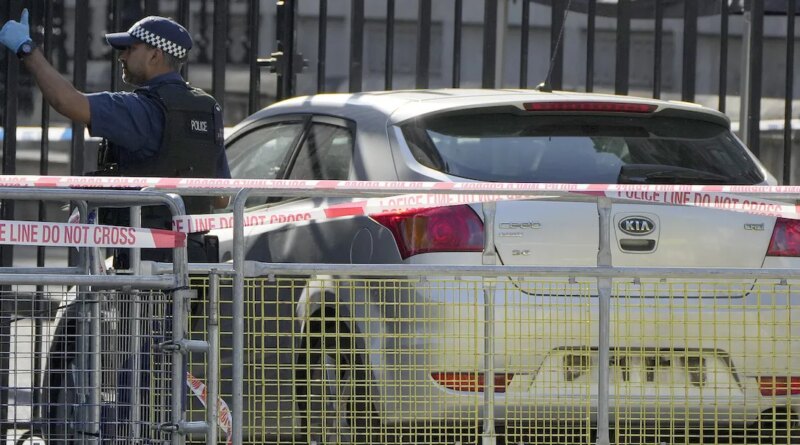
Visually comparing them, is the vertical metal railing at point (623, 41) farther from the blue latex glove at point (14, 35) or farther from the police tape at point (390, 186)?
the blue latex glove at point (14, 35)

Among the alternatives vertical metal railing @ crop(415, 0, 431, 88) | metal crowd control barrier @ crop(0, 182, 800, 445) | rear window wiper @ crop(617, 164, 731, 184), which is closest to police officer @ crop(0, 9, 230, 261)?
metal crowd control barrier @ crop(0, 182, 800, 445)

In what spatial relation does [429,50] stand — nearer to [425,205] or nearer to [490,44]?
[490,44]

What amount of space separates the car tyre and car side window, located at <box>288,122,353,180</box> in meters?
1.02

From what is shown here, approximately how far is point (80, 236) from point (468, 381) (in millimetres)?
1450

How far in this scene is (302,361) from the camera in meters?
4.71

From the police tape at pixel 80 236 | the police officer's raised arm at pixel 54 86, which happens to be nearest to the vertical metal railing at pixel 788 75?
the police officer's raised arm at pixel 54 86

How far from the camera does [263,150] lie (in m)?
6.21

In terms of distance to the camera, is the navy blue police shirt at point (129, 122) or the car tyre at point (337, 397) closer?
the car tyre at point (337, 397)

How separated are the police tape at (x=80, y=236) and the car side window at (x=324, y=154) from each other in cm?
176

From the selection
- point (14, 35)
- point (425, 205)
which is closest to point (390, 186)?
point (425, 205)

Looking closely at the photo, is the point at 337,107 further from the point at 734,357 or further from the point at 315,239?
the point at 734,357

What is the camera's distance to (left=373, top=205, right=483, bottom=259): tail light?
4.71 metres

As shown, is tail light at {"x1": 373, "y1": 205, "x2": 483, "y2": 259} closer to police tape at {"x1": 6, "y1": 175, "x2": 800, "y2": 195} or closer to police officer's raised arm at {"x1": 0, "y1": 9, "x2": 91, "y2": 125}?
police tape at {"x1": 6, "y1": 175, "x2": 800, "y2": 195}

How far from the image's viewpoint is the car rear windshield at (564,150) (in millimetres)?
5121
